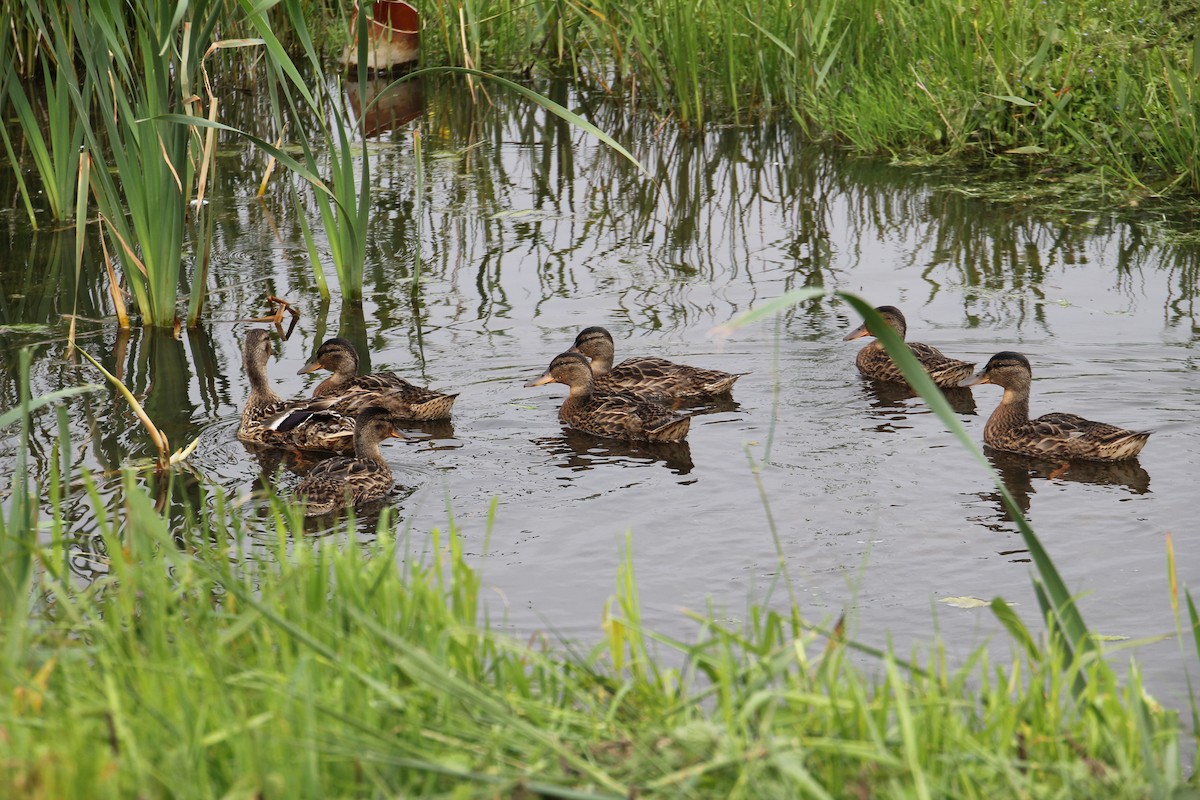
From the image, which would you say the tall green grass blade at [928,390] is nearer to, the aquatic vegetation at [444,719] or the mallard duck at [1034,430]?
the aquatic vegetation at [444,719]

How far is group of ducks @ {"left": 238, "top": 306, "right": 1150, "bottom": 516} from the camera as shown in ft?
24.2

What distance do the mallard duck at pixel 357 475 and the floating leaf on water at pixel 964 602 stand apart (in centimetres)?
257

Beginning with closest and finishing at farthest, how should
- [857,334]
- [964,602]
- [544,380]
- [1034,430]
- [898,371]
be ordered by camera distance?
[964,602] < [1034,430] < [544,380] < [898,371] < [857,334]

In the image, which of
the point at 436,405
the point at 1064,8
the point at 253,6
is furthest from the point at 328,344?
the point at 1064,8

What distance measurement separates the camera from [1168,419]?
7.86 metres

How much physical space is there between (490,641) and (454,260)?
7.64 meters

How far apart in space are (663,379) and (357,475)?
2230 millimetres

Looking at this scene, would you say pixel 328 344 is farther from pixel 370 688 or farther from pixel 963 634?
pixel 370 688

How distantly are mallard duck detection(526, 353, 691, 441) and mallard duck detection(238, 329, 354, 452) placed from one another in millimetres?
1198

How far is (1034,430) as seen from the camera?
25.4 ft

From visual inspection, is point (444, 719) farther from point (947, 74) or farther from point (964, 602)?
point (947, 74)

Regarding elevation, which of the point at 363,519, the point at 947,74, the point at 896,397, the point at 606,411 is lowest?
the point at 363,519

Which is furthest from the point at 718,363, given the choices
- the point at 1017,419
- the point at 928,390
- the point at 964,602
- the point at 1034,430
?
the point at 928,390

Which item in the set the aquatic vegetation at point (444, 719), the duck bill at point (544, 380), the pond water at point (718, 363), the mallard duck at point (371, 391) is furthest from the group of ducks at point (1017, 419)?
the aquatic vegetation at point (444, 719)
